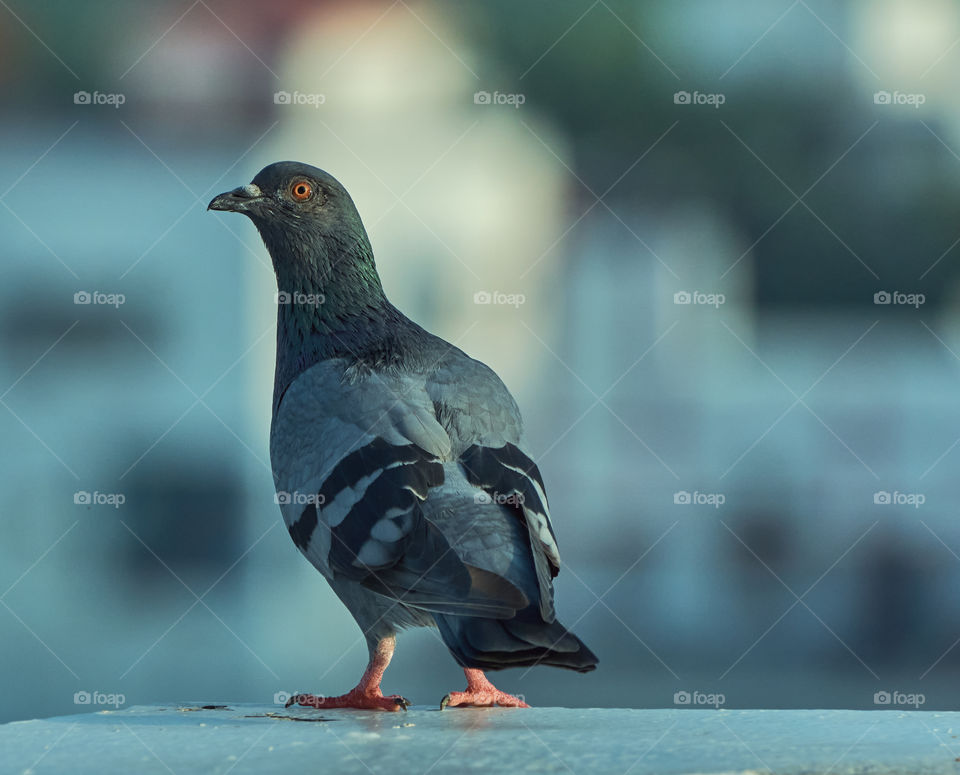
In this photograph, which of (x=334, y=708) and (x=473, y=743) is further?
(x=334, y=708)

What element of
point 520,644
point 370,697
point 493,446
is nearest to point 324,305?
point 493,446

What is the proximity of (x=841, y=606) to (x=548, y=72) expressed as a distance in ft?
6.52

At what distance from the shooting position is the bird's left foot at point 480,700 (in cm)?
167

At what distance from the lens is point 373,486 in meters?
1.63

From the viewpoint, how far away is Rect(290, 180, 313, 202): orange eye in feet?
6.72

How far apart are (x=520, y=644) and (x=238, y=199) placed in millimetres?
1027

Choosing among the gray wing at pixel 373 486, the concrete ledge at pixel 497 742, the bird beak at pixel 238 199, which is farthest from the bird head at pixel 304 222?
the concrete ledge at pixel 497 742

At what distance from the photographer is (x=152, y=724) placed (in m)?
1.50

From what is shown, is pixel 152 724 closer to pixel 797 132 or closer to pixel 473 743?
pixel 473 743

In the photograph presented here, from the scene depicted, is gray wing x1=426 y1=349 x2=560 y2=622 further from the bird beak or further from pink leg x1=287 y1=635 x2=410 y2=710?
the bird beak

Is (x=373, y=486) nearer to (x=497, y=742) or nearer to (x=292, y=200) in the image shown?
(x=497, y=742)

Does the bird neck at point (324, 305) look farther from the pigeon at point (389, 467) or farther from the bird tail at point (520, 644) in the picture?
the bird tail at point (520, 644)

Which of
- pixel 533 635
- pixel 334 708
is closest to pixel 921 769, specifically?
pixel 533 635

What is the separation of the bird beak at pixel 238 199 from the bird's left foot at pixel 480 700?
90cm
